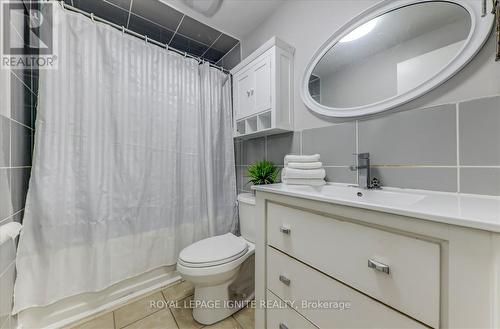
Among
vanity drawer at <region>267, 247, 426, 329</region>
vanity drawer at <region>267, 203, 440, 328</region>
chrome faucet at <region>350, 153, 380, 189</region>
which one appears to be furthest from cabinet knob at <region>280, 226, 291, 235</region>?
chrome faucet at <region>350, 153, 380, 189</region>

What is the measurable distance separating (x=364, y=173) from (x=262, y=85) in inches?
37.3

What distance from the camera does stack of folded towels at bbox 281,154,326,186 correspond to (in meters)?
1.13

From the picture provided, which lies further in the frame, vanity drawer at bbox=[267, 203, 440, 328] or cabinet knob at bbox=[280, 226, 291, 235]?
cabinet knob at bbox=[280, 226, 291, 235]

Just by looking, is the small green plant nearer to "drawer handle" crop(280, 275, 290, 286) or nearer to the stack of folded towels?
the stack of folded towels

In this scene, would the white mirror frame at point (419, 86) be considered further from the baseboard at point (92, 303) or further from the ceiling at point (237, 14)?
the baseboard at point (92, 303)

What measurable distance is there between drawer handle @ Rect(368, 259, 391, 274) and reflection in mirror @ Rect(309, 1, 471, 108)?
799 mm

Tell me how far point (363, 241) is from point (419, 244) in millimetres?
146

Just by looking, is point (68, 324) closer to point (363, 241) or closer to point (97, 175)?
point (97, 175)

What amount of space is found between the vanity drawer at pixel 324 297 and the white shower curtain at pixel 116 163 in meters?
0.94

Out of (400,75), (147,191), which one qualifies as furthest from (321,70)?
(147,191)

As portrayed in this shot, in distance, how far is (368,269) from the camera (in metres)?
0.61

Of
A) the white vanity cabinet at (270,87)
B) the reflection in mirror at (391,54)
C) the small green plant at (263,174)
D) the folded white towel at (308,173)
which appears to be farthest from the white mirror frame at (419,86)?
the small green plant at (263,174)

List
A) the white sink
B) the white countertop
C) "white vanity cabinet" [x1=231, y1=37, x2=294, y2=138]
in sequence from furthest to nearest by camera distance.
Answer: "white vanity cabinet" [x1=231, y1=37, x2=294, y2=138], the white sink, the white countertop

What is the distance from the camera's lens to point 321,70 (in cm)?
125
